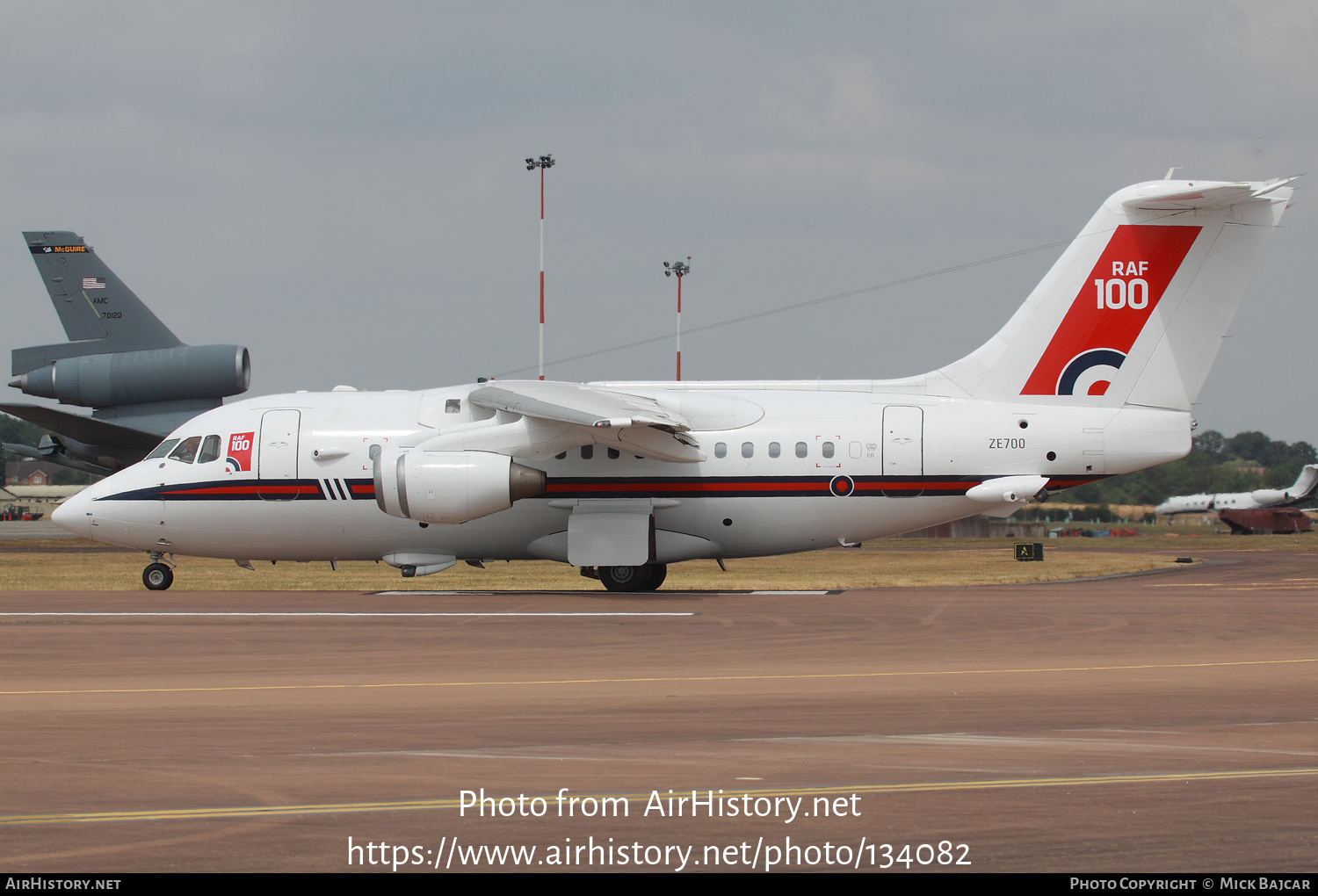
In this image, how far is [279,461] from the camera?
24781 millimetres

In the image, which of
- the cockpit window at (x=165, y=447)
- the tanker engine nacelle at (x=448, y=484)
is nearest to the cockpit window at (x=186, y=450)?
the cockpit window at (x=165, y=447)

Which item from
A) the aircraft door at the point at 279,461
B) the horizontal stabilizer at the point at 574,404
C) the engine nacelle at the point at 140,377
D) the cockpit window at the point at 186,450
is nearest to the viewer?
the horizontal stabilizer at the point at 574,404

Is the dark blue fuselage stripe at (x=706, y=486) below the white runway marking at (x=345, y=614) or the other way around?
the other way around

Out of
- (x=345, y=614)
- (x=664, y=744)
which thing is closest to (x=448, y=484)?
(x=345, y=614)

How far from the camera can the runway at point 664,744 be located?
6.10 m

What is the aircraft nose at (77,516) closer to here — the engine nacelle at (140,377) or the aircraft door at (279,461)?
the aircraft door at (279,461)

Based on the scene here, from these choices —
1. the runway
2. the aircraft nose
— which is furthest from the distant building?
the runway

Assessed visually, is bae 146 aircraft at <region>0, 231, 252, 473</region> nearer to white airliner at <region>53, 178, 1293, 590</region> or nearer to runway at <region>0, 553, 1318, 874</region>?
white airliner at <region>53, 178, 1293, 590</region>

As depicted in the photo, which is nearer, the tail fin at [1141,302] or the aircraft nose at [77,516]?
the tail fin at [1141,302]

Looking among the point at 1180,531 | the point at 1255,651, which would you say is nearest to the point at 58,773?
the point at 1255,651

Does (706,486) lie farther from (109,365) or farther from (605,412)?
(109,365)

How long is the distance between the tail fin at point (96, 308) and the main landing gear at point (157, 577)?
1532 centimetres

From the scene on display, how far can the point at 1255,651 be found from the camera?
47.1ft

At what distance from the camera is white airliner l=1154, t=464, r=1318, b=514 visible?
8838 cm
